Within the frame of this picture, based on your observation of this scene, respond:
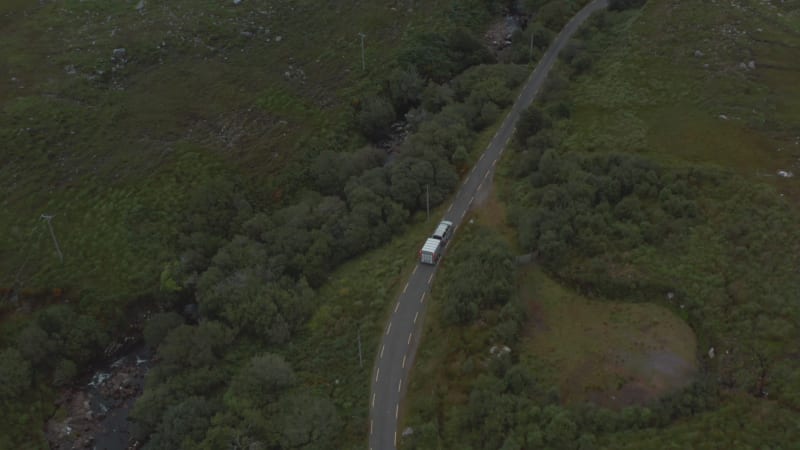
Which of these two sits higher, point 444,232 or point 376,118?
point 376,118

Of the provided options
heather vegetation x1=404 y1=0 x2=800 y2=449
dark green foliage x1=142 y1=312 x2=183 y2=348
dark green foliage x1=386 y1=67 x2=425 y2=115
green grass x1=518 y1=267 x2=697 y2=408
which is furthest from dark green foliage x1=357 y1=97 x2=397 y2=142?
dark green foliage x1=142 y1=312 x2=183 y2=348

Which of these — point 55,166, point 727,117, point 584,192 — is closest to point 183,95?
point 55,166

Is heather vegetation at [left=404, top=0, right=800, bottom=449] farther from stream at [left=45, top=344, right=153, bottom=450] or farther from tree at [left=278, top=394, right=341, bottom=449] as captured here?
stream at [left=45, top=344, right=153, bottom=450]

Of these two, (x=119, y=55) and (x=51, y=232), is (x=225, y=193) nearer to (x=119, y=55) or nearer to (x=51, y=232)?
(x=51, y=232)

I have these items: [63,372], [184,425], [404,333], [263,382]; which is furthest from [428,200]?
[63,372]

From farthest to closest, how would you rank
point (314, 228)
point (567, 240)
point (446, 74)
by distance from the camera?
point (446, 74), point (314, 228), point (567, 240)

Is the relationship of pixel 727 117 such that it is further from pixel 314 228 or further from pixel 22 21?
pixel 22 21
